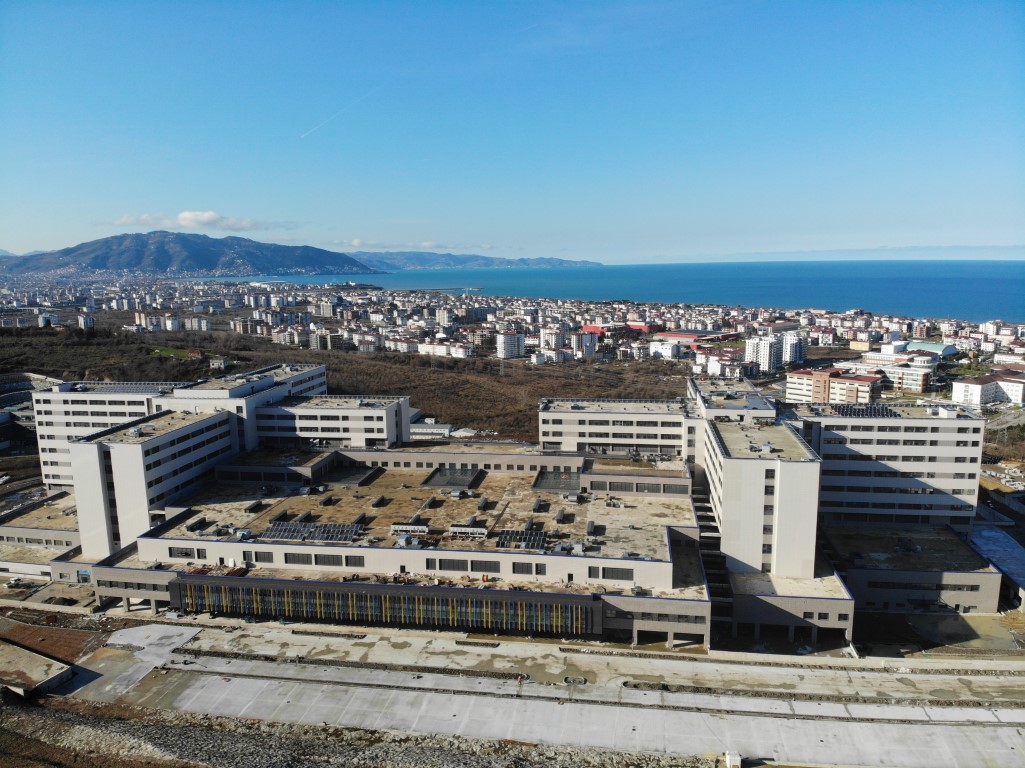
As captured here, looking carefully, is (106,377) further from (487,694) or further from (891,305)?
(891,305)

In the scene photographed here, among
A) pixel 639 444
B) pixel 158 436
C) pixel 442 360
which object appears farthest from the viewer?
pixel 442 360

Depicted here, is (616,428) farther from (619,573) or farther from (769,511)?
(619,573)

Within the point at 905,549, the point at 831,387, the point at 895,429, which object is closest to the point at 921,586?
the point at 905,549

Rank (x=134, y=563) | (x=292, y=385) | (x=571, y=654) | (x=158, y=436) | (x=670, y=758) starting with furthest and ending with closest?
(x=292, y=385), (x=158, y=436), (x=134, y=563), (x=571, y=654), (x=670, y=758)

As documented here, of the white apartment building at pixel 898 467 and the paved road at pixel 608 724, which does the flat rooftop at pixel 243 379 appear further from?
the white apartment building at pixel 898 467

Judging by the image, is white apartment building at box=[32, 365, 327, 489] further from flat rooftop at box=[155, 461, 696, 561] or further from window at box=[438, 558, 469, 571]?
window at box=[438, 558, 469, 571]

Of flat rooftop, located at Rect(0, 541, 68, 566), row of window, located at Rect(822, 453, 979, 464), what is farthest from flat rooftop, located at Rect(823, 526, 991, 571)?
flat rooftop, located at Rect(0, 541, 68, 566)

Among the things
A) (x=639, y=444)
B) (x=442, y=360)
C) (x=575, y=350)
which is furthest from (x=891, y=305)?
(x=639, y=444)
